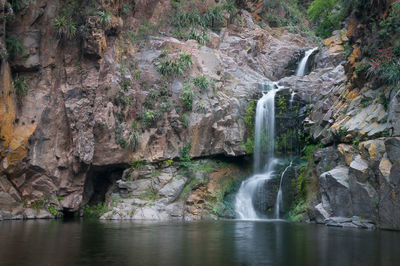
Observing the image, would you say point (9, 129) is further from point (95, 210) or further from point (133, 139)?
point (133, 139)

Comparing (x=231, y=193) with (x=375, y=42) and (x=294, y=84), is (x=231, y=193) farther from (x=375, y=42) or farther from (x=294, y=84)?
(x=375, y=42)

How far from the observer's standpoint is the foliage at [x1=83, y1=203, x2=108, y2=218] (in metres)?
23.7

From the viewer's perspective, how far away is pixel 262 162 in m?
26.8

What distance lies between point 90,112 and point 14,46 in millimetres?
5635

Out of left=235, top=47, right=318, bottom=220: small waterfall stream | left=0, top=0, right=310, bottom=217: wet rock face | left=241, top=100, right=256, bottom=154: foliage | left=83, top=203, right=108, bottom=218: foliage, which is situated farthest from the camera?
left=241, top=100, right=256, bottom=154: foliage

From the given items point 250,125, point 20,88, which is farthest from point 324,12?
point 20,88

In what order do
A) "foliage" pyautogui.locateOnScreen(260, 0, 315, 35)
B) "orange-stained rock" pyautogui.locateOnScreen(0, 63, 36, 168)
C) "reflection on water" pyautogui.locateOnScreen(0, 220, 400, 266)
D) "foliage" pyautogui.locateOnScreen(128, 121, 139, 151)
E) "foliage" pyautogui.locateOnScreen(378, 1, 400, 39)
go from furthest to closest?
1. "foliage" pyautogui.locateOnScreen(260, 0, 315, 35)
2. "foliage" pyautogui.locateOnScreen(128, 121, 139, 151)
3. "orange-stained rock" pyautogui.locateOnScreen(0, 63, 36, 168)
4. "foliage" pyautogui.locateOnScreen(378, 1, 400, 39)
5. "reflection on water" pyautogui.locateOnScreen(0, 220, 400, 266)

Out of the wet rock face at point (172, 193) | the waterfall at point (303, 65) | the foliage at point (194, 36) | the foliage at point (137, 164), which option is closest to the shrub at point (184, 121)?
the wet rock face at point (172, 193)

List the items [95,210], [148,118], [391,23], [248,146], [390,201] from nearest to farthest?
[390,201] < [391,23] < [95,210] < [148,118] < [248,146]

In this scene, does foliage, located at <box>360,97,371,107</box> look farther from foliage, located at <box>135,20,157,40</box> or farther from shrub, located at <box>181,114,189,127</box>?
foliage, located at <box>135,20,157,40</box>

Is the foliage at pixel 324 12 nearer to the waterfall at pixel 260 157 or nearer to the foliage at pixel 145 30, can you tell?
the waterfall at pixel 260 157

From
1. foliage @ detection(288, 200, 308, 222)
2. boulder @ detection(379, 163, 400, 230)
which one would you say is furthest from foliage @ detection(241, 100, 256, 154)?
boulder @ detection(379, 163, 400, 230)

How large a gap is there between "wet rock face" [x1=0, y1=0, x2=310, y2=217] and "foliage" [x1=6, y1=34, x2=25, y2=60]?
1.22 feet

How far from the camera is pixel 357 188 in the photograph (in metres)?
17.4
